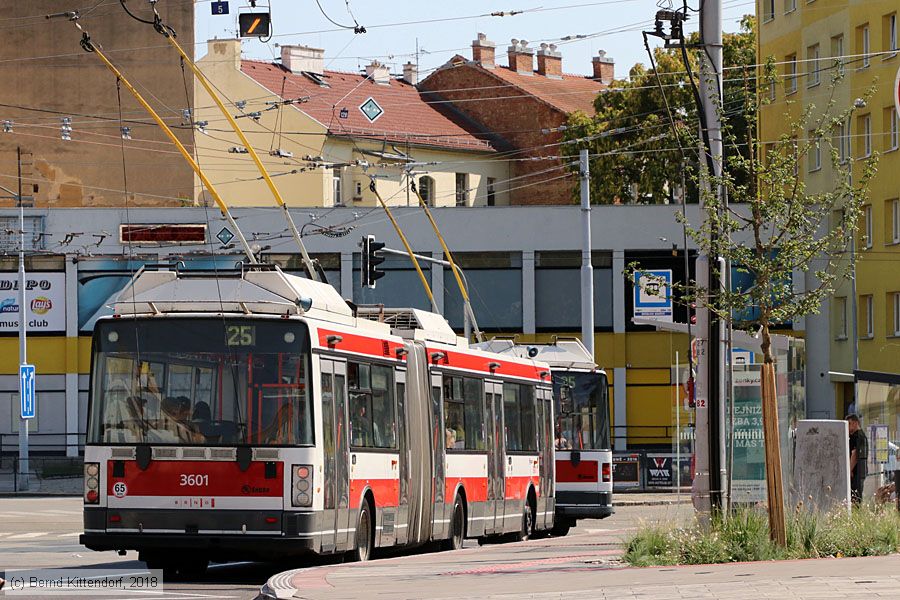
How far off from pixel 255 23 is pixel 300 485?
34.3ft

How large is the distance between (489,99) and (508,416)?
5155 cm

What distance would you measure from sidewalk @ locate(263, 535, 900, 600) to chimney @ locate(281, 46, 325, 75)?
54.8m

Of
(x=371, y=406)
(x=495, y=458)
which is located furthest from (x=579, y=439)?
(x=371, y=406)

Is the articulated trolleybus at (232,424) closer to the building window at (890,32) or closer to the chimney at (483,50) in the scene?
the building window at (890,32)

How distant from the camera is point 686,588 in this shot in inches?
490

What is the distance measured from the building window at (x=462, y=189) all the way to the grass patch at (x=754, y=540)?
53.7m

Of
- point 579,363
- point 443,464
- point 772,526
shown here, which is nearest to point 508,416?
point 443,464

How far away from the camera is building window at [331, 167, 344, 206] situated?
6412 cm

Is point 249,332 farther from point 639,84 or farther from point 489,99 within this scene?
point 489,99

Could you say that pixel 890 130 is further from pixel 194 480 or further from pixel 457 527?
pixel 194 480

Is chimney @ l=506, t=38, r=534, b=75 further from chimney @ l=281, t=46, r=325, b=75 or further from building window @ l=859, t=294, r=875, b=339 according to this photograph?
building window @ l=859, t=294, r=875, b=339

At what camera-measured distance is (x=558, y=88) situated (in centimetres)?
7938

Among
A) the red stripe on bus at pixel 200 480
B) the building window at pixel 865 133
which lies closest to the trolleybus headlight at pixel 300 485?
the red stripe on bus at pixel 200 480

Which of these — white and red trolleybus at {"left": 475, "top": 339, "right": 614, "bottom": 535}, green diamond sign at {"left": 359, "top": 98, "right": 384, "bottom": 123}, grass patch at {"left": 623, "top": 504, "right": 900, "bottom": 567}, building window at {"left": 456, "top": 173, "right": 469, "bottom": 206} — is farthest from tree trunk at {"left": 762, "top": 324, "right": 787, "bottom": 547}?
building window at {"left": 456, "top": 173, "right": 469, "bottom": 206}
